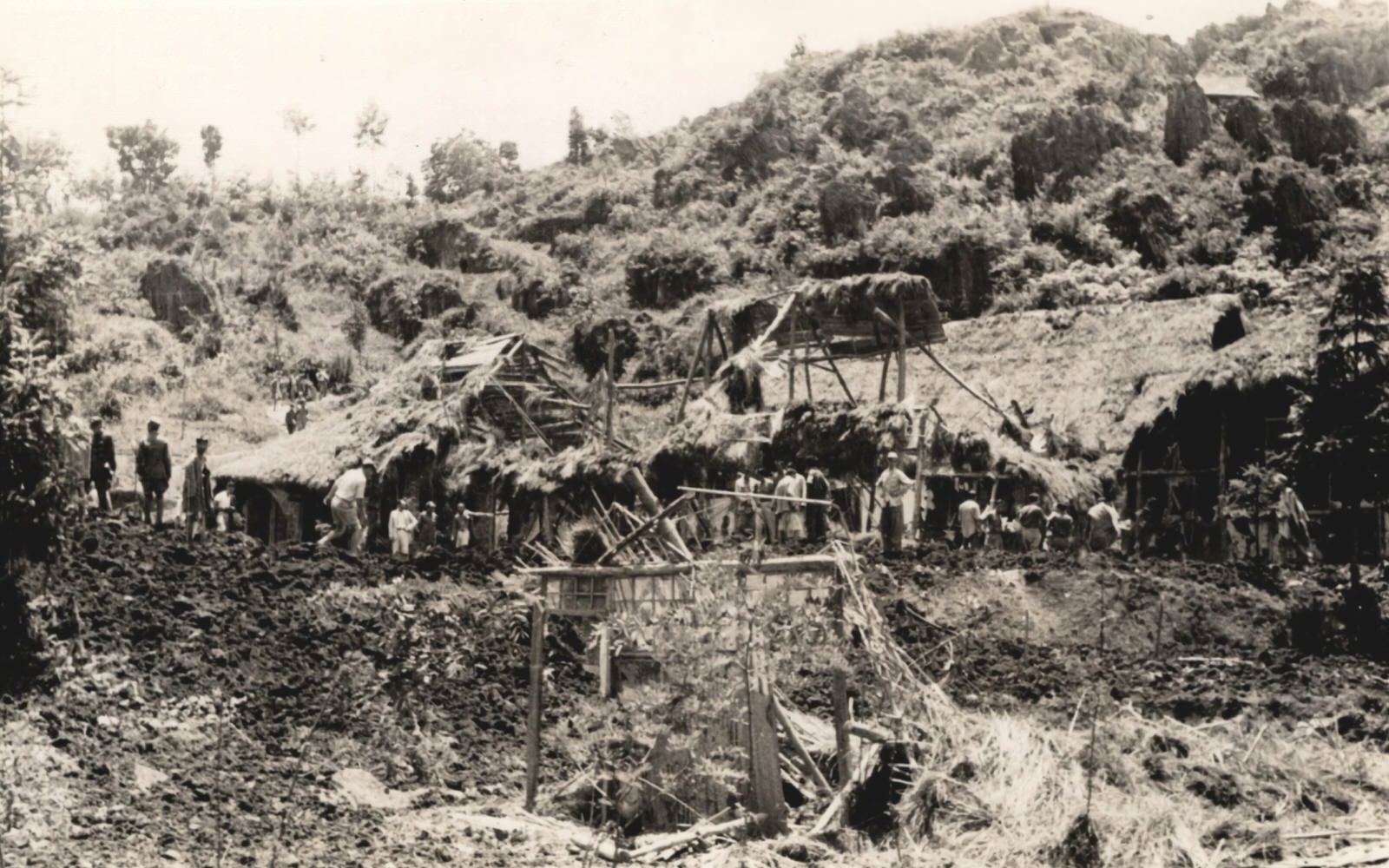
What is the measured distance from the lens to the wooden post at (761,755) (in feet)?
28.0

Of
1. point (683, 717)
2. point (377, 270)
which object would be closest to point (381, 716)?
point (683, 717)

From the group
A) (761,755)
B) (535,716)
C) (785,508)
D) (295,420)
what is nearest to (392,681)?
(535,716)

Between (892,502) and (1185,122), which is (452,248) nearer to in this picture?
(1185,122)

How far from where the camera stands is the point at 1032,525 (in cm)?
1803

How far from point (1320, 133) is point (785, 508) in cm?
4060

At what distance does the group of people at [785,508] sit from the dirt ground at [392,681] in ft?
5.63

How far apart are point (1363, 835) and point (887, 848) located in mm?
2630

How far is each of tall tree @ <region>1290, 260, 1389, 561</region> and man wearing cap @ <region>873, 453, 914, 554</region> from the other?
3916 mm

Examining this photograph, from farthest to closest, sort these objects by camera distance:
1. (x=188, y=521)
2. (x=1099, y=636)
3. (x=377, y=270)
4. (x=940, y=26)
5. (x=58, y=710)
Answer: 1. (x=940, y=26)
2. (x=377, y=270)
3. (x=188, y=521)
4. (x=1099, y=636)
5. (x=58, y=710)

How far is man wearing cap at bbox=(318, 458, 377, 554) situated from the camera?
54.2 feet

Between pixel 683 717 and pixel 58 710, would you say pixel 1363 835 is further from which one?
pixel 58 710

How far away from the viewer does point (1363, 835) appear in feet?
27.9

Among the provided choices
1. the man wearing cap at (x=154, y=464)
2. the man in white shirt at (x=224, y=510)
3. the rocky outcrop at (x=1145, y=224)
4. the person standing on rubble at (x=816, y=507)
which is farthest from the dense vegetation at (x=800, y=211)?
the man wearing cap at (x=154, y=464)

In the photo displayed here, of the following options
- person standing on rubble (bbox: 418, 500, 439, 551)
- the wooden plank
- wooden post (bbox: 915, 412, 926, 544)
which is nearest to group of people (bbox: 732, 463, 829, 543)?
wooden post (bbox: 915, 412, 926, 544)
